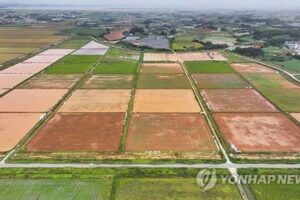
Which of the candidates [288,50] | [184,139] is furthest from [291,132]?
[288,50]

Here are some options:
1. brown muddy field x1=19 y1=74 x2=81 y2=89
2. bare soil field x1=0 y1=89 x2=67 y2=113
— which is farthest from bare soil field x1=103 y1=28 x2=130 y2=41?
bare soil field x1=0 y1=89 x2=67 y2=113

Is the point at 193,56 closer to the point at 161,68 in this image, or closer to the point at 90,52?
the point at 161,68

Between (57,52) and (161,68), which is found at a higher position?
(161,68)

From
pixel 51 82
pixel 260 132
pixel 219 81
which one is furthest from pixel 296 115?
pixel 51 82

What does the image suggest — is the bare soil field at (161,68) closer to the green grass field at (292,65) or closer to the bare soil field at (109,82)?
the bare soil field at (109,82)

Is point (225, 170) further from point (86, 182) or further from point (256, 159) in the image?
point (86, 182)

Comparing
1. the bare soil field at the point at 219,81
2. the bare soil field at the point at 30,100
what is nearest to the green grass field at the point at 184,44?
the bare soil field at the point at 219,81
